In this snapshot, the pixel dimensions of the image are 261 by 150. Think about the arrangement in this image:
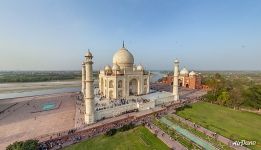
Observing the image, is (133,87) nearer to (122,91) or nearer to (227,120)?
(122,91)

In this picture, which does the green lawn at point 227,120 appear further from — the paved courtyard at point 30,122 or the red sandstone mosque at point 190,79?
the red sandstone mosque at point 190,79

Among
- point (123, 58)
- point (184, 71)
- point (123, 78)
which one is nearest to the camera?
point (123, 78)

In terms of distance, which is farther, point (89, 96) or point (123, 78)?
point (123, 78)

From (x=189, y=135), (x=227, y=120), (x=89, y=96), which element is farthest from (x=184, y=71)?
(x=89, y=96)

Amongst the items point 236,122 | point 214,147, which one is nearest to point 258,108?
point 236,122

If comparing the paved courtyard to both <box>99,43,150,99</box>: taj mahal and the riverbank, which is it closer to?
<box>99,43,150,99</box>: taj mahal

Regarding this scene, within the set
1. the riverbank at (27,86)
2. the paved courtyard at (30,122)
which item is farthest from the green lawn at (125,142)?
the riverbank at (27,86)

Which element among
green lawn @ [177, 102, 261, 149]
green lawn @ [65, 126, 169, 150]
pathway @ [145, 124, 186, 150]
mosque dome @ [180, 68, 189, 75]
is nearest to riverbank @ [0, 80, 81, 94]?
mosque dome @ [180, 68, 189, 75]

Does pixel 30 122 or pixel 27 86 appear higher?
pixel 30 122
